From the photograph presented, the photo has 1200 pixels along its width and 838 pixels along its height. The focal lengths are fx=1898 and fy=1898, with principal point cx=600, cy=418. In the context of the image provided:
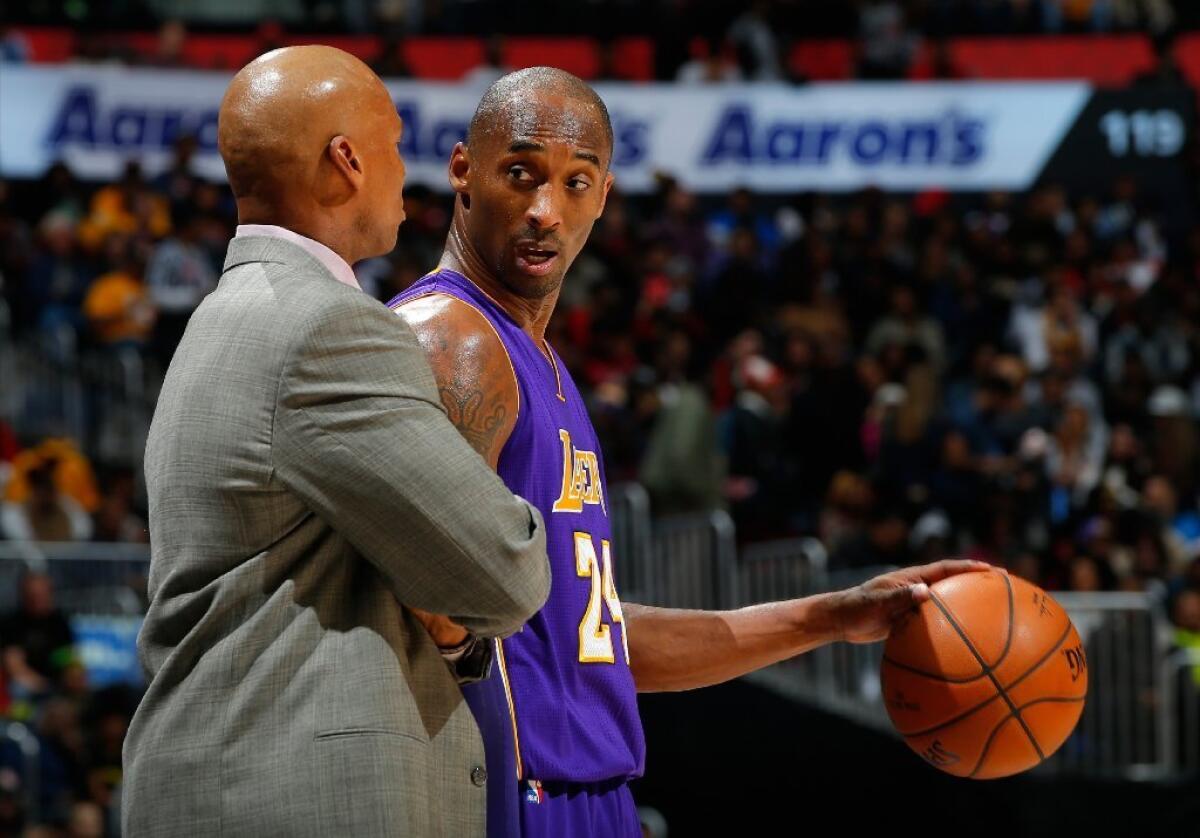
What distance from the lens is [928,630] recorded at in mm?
3842

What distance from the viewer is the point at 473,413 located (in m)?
3.23

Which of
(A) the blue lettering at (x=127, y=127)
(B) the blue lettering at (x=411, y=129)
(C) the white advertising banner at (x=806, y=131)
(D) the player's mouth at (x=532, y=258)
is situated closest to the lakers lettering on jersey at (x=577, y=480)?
(D) the player's mouth at (x=532, y=258)

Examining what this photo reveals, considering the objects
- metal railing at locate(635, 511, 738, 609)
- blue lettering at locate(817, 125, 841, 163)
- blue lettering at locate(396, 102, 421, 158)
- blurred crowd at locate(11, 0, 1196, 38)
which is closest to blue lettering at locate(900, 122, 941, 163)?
blue lettering at locate(817, 125, 841, 163)

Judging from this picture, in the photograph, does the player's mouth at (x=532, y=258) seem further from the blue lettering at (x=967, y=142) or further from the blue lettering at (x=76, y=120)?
the blue lettering at (x=967, y=142)

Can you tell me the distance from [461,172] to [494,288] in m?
0.26

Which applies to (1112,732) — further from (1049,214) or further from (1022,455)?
(1049,214)

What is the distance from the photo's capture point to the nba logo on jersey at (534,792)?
3.34 meters

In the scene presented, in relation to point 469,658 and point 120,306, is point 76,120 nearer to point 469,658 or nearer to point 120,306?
point 120,306

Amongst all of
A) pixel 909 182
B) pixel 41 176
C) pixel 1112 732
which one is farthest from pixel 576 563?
pixel 909 182

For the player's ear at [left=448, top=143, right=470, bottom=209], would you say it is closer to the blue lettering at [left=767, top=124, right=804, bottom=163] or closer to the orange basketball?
the orange basketball

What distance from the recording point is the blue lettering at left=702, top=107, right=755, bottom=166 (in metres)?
16.7

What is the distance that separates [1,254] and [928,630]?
37.3 feet

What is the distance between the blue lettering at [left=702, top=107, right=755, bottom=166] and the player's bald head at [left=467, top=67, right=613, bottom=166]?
13.2 metres

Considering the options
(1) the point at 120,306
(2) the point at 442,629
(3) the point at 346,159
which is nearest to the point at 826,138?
(1) the point at 120,306
